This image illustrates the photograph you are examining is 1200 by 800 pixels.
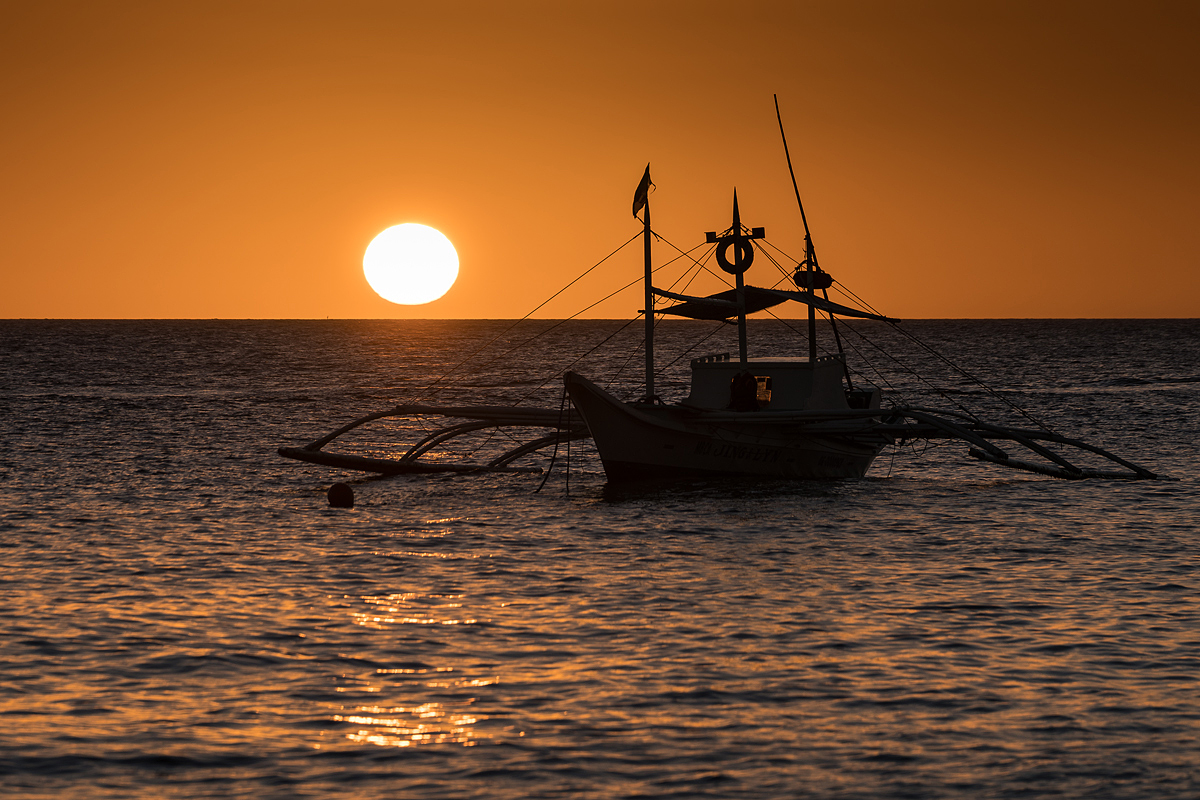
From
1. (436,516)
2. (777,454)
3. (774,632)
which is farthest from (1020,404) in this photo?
(774,632)

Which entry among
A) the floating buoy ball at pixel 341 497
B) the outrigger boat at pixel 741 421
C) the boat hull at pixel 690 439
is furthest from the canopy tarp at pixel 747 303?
the floating buoy ball at pixel 341 497

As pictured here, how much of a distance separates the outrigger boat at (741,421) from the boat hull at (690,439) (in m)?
0.03

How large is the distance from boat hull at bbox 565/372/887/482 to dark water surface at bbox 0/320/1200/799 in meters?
0.92

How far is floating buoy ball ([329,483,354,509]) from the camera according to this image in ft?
87.2

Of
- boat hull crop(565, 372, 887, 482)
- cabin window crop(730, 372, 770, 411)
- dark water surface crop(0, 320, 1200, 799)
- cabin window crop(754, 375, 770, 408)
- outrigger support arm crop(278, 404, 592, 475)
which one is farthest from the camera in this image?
outrigger support arm crop(278, 404, 592, 475)

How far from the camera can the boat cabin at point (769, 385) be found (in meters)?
31.2

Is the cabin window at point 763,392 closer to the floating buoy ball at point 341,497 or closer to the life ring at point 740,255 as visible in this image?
the life ring at point 740,255

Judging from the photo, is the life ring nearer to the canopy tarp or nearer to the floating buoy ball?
the canopy tarp

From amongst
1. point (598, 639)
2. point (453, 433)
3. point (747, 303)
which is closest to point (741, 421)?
point (747, 303)

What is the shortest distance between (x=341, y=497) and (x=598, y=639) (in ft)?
45.0

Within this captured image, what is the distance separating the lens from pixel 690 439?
2962cm

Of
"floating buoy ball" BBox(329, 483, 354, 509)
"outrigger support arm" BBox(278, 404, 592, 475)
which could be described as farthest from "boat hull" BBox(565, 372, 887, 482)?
"floating buoy ball" BBox(329, 483, 354, 509)

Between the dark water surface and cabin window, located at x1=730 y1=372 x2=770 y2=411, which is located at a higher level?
cabin window, located at x1=730 y1=372 x2=770 y2=411

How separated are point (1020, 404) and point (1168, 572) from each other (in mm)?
51398
